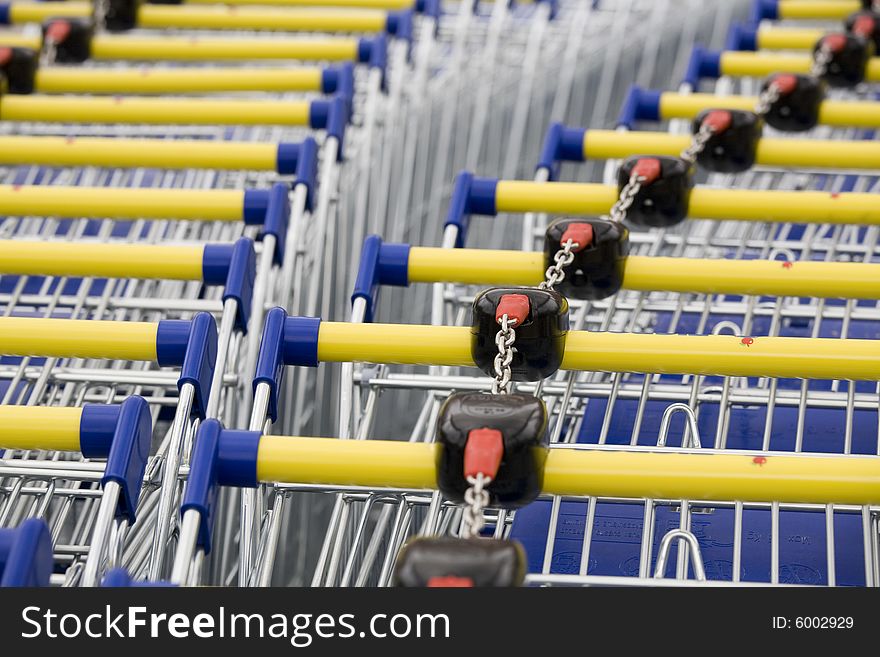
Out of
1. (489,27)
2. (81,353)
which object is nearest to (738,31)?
(489,27)

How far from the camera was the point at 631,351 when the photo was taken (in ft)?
5.90

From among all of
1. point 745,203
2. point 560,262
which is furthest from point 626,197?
point 560,262

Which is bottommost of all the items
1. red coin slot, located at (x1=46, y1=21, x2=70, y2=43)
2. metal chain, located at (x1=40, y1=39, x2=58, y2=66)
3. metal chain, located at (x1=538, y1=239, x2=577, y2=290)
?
metal chain, located at (x1=538, y1=239, x2=577, y2=290)

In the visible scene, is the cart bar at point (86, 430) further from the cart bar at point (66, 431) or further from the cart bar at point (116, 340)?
the cart bar at point (116, 340)

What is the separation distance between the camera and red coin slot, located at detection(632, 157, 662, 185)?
2297 mm

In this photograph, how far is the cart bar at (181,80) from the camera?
2.98 meters

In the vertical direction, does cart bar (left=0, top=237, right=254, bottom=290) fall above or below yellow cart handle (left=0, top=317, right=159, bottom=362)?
above

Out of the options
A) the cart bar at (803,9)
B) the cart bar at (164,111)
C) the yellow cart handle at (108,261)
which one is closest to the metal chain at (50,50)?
the cart bar at (164,111)

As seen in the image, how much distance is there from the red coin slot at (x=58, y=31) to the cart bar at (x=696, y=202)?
1.32m

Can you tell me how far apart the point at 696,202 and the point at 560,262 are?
416mm

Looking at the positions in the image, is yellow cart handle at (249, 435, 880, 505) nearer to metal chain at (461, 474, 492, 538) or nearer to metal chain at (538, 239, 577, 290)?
metal chain at (461, 474, 492, 538)

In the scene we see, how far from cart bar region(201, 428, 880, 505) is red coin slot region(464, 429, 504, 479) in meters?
0.05

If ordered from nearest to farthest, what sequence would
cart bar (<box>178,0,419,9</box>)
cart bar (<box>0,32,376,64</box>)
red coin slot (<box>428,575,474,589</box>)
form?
red coin slot (<box>428,575,474,589</box>) < cart bar (<box>0,32,376,64</box>) < cart bar (<box>178,0,419,9</box>)

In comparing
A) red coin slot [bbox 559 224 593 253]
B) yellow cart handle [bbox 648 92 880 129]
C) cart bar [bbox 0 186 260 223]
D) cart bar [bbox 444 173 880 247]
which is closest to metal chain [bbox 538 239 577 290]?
red coin slot [bbox 559 224 593 253]
